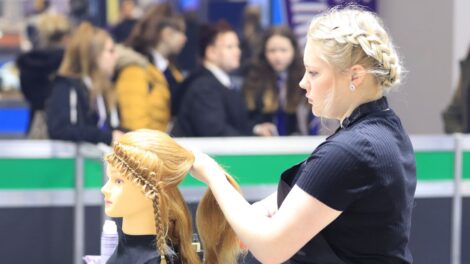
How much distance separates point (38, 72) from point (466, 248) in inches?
130

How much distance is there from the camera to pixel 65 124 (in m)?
4.90

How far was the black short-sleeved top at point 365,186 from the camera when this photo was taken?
2061mm

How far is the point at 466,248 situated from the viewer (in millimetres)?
4773

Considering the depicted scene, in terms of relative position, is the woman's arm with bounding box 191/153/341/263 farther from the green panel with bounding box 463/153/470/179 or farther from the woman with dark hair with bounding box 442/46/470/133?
the woman with dark hair with bounding box 442/46/470/133

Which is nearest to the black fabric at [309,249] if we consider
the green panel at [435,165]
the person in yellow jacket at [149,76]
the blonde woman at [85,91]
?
the green panel at [435,165]

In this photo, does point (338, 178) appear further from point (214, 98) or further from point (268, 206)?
point (214, 98)

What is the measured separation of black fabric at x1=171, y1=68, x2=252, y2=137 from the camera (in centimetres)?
530

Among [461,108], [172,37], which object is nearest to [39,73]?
[172,37]

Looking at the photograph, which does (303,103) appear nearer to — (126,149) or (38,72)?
(38,72)

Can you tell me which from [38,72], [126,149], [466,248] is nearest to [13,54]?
[38,72]

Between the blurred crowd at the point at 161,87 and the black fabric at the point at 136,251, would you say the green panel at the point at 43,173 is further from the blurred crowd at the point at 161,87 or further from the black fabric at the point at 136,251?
the black fabric at the point at 136,251

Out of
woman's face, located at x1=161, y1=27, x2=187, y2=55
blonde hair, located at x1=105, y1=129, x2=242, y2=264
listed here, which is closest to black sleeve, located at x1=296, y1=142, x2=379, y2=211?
blonde hair, located at x1=105, y1=129, x2=242, y2=264

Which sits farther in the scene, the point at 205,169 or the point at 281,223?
the point at 205,169

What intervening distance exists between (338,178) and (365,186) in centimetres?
6
